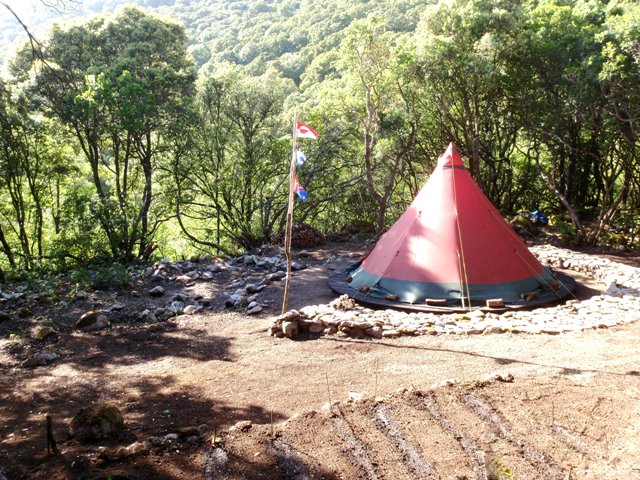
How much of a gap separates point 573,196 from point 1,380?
657 inches

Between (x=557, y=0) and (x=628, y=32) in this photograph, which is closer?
(x=628, y=32)

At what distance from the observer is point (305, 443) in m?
3.33

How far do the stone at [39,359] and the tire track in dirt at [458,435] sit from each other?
4.67 meters

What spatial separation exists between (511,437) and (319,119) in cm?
1285

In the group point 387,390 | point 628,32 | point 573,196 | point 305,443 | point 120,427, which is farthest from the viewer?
point 573,196

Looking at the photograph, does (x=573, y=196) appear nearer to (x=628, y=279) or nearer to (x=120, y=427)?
(x=628, y=279)

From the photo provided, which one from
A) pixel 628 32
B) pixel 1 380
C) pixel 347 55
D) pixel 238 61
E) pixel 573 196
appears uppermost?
pixel 238 61

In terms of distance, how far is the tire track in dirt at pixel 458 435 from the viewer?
3033 millimetres

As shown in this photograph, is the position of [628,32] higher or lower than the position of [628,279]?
higher

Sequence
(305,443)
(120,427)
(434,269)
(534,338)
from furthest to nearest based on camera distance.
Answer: (434,269) < (534,338) < (120,427) < (305,443)

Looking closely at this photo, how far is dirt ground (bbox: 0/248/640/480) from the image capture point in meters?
3.04

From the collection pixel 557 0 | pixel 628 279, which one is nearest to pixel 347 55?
pixel 557 0

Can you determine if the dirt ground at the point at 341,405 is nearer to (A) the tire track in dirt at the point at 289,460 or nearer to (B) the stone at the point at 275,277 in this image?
(A) the tire track in dirt at the point at 289,460

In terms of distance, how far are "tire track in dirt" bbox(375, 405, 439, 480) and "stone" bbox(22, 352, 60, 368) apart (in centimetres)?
446
